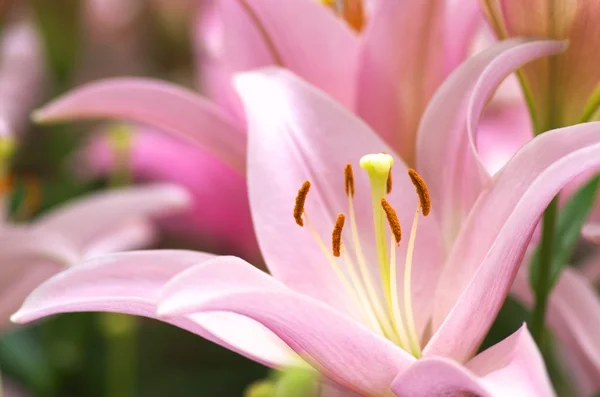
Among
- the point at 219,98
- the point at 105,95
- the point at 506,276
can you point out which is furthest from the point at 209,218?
the point at 506,276

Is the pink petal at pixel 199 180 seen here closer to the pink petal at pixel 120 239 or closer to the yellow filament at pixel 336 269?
the pink petal at pixel 120 239

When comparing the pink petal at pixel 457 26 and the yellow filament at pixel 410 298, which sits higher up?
the pink petal at pixel 457 26

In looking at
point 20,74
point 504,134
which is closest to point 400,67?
point 504,134

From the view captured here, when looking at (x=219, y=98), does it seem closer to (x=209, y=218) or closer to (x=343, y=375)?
(x=209, y=218)

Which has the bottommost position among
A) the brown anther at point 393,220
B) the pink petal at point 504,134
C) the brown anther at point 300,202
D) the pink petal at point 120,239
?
the pink petal at point 120,239

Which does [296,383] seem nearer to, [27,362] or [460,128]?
[460,128]

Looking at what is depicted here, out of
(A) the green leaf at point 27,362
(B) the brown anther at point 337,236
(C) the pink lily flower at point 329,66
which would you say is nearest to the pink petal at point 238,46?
(C) the pink lily flower at point 329,66
